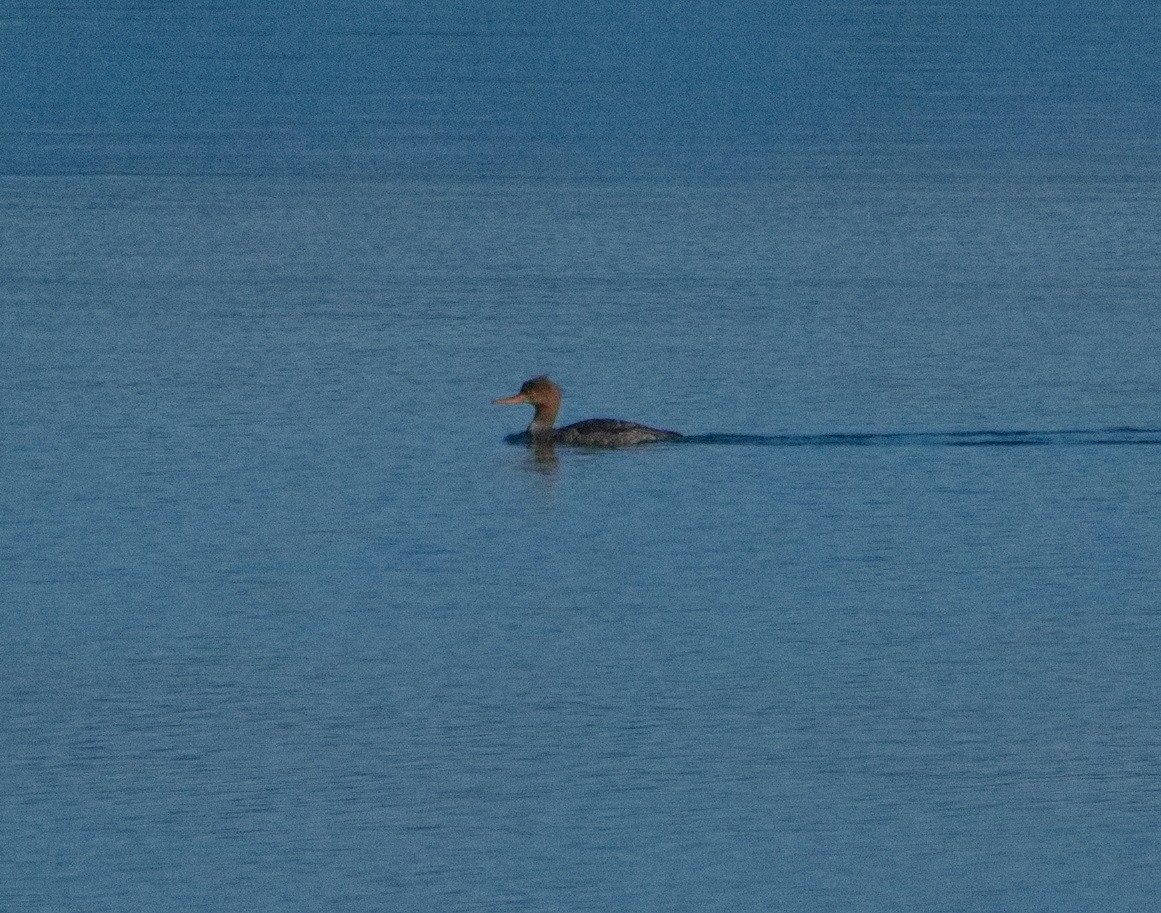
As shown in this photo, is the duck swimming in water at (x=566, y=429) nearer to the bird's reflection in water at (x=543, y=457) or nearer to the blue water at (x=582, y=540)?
the bird's reflection in water at (x=543, y=457)

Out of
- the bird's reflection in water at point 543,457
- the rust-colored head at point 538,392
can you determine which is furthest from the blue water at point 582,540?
the rust-colored head at point 538,392

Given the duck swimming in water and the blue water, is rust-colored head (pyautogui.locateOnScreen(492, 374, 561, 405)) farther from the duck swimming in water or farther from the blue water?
the blue water

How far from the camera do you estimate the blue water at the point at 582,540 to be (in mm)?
10219

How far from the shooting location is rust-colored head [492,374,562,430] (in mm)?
17141

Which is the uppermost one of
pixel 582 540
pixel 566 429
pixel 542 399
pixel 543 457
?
pixel 542 399

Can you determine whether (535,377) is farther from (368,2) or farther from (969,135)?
(368,2)

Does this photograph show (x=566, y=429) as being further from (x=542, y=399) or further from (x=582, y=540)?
(x=582, y=540)

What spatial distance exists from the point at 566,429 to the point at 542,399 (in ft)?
0.92

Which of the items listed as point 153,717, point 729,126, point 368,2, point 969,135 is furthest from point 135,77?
point 153,717

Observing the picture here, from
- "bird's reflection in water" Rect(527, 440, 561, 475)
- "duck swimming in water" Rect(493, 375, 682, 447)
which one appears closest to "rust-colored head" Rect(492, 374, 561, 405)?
"duck swimming in water" Rect(493, 375, 682, 447)

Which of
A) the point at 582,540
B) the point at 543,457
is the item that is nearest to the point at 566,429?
the point at 543,457

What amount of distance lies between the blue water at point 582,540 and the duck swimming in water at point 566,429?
148 millimetres

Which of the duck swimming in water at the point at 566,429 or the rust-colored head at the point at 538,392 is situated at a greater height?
the rust-colored head at the point at 538,392

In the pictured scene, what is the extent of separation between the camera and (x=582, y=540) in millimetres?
14672
